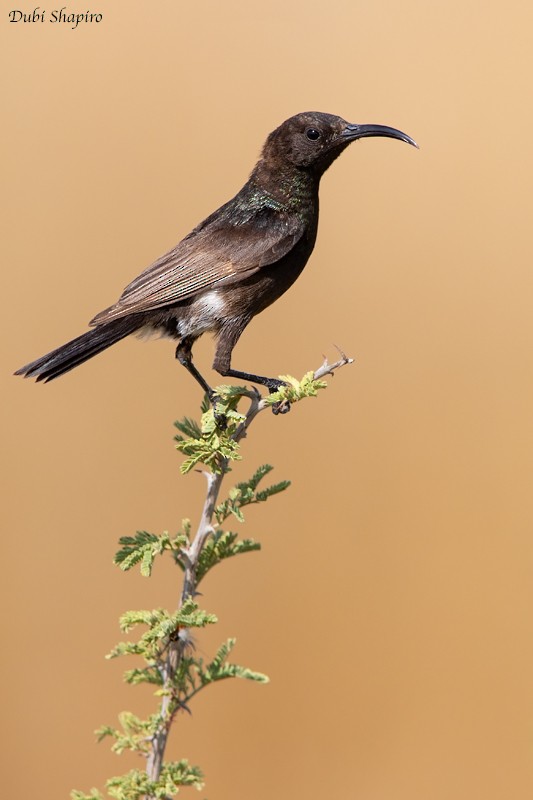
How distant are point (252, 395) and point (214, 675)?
0.72 m

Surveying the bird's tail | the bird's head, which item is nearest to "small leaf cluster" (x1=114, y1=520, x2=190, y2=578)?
the bird's tail

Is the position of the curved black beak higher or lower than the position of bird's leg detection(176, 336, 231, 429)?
higher

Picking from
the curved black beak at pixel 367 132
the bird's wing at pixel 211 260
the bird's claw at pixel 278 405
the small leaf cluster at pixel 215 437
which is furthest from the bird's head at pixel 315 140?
the small leaf cluster at pixel 215 437

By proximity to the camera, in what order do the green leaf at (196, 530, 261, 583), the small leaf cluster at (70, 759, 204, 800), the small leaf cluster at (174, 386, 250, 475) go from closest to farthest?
the small leaf cluster at (70, 759, 204, 800) → the green leaf at (196, 530, 261, 583) → the small leaf cluster at (174, 386, 250, 475)

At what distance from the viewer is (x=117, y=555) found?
1.91m

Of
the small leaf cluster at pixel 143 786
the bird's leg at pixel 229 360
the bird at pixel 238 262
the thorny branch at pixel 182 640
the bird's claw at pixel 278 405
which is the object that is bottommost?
the small leaf cluster at pixel 143 786

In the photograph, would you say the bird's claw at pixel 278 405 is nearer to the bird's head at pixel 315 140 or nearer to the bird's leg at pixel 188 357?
the bird's leg at pixel 188 357

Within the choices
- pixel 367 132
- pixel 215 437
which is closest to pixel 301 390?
pixel 215 437

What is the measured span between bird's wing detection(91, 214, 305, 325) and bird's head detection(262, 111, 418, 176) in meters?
0.25

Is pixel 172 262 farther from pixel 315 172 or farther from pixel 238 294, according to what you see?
pixel 315 172

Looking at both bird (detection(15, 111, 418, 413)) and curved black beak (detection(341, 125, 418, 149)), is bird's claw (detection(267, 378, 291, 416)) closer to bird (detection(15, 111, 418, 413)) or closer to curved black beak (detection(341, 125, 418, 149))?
bird (detection(15, 111, 418, 413))

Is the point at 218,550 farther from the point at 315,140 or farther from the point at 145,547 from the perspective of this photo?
the point at 315,140

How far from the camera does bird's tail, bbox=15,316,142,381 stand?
2.64m

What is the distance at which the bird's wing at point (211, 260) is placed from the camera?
2898mm
